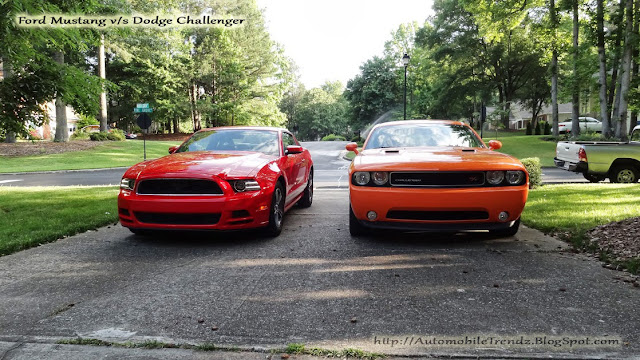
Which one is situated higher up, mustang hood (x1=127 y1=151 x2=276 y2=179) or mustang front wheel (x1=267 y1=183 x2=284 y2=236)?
mustang hood (x1=127 y1=151 x2=276 y2=179)

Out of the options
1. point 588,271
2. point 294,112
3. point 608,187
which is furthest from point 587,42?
point 294,112

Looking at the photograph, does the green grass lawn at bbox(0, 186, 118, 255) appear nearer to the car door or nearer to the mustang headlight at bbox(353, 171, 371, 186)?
the car door

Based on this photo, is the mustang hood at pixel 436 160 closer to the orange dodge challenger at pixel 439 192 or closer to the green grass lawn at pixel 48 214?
the orange dodge challenger at pixel 439 192

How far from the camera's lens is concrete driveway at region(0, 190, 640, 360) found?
2602 mm

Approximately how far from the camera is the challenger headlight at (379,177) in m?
4.77

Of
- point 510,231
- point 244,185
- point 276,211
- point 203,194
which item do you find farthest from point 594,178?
point 203,194

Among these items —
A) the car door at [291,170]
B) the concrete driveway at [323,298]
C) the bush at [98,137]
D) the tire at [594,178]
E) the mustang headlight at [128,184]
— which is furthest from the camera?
the bush at [98,137]

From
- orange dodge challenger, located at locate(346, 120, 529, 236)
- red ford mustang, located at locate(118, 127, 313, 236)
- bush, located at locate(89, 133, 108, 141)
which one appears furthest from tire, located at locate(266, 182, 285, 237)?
bush, located at locate(89, 133, 108, 141)

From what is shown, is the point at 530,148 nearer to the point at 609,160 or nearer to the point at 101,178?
the point at 609,160

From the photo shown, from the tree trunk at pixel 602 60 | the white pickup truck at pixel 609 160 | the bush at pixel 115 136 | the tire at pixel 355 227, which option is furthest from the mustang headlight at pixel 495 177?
the bush at pixel 115 136

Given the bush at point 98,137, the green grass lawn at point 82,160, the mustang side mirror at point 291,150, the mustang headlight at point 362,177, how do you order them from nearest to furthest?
the mustang headlight at point 362,177, the mustang side mirror at point 291,150, the green grass lawn at point 82,160, the bush at point 98,137

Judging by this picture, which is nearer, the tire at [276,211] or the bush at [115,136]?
the tire at [276,211]

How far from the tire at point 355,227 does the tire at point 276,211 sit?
3.16 feet

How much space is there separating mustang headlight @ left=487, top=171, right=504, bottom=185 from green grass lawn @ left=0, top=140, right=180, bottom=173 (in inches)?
816
